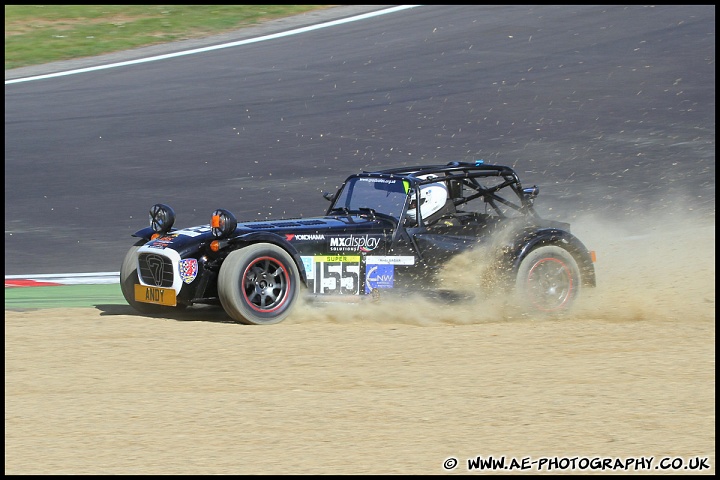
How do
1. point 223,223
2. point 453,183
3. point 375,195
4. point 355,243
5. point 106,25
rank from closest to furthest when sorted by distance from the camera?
point 223,223
point 355,243
point 375,195
point 453,183
point 106,25

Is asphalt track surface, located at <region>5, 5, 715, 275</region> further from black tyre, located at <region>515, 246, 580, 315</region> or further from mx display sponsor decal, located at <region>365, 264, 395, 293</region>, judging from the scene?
black tyre, located at <region>515, 246, 580, 315</region>

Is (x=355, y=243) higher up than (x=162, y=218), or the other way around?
(x=162, y=218)

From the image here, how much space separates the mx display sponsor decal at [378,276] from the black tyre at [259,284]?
658mm

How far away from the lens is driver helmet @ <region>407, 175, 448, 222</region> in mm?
9852

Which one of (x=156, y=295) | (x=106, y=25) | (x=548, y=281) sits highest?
(x=106, y=25)

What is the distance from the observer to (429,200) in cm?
998

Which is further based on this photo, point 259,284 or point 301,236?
point 301,236

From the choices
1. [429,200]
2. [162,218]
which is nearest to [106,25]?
[162,218]

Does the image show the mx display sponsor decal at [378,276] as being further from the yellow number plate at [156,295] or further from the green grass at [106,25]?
the green grass at [106,25]

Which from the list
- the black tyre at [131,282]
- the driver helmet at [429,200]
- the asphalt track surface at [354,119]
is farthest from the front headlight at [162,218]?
the asphalt track surface at [354,119]

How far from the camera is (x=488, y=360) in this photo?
786cm

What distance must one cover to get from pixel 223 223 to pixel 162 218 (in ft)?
3.11

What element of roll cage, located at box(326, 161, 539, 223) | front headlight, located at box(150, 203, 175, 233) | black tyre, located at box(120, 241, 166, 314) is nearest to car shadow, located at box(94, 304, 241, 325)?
black tyre, located at box(120, 241, 166, 314)

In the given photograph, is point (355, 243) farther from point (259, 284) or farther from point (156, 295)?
point (156, 295)
